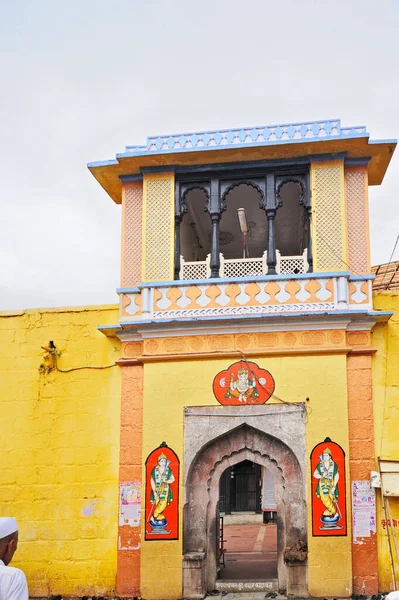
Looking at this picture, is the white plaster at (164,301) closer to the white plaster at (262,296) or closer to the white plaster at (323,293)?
the white plaster at (262,296)

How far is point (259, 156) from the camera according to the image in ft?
35.5

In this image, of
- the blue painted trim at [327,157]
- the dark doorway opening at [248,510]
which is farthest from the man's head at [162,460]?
the dark doorway opening at [248,510]

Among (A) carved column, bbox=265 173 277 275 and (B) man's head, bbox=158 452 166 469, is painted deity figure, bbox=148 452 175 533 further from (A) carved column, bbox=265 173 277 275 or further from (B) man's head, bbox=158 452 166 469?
(A) carved column, bbox=265 173 277 275

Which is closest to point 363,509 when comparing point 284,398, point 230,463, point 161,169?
point 284,398

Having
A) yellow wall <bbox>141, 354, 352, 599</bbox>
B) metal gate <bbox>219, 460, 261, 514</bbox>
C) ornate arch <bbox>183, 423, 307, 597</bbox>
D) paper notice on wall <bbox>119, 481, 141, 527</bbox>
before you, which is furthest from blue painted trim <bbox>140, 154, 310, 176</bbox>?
metal gate <bbox>219, 460, 261, 514</bbox>

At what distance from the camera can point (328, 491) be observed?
9.77 m

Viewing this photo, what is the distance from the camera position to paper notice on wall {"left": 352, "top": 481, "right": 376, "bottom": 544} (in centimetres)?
958

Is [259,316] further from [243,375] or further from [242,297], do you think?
[243,375]

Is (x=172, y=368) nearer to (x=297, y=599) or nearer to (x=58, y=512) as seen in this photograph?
(x=58, y=512)

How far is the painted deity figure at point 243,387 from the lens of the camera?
10227 millimetres

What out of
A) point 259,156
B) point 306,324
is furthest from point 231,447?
point 259,156

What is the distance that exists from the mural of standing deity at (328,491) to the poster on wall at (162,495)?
6.03ft

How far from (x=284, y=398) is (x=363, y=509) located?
1.72 meters

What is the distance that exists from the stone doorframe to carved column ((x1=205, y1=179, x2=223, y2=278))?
2035 millimetres
